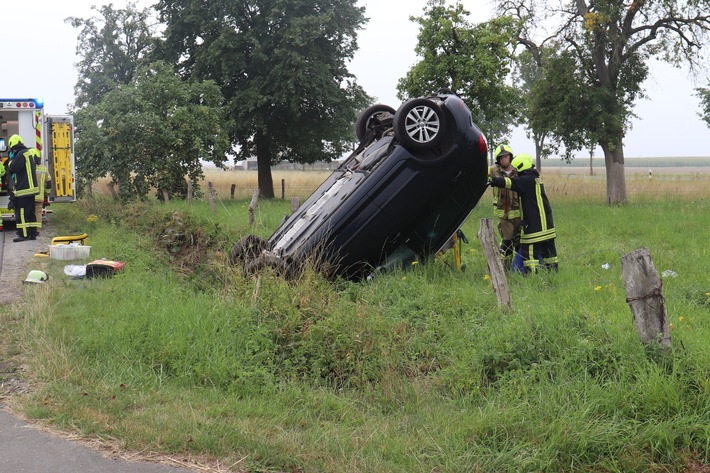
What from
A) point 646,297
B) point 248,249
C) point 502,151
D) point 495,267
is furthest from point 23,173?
point 646,297

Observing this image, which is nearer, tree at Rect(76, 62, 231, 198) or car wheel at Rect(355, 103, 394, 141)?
car wheel at Rect(355, 103, 394, 141)

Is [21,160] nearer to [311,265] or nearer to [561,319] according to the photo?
[311,265]

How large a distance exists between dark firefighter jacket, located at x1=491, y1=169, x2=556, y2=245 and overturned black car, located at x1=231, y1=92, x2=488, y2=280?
75 cm

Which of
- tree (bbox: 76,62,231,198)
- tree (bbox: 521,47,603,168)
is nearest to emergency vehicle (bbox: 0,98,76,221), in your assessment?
tree (bbox: 76,62,231,198)

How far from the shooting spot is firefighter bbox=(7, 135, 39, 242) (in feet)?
41.9

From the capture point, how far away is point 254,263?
749 centimetres

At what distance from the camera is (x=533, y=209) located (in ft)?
27.6

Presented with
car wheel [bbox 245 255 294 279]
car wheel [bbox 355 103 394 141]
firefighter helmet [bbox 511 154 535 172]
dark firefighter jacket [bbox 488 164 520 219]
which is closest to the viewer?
car wheel [bbox 245 255 294 279]

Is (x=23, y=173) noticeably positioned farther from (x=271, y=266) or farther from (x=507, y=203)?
(x=507, y=203)

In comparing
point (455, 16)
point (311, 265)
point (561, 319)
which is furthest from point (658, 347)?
point (455, 16)

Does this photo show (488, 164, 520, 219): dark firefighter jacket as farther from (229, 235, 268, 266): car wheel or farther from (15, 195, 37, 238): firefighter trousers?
(15, 195, 37, 238): firefighter trousers

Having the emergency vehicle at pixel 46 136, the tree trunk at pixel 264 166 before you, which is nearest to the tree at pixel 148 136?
the emergency vehicle at pixel 46 136

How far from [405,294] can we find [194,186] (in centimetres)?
1404

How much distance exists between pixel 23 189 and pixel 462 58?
36.7ft
